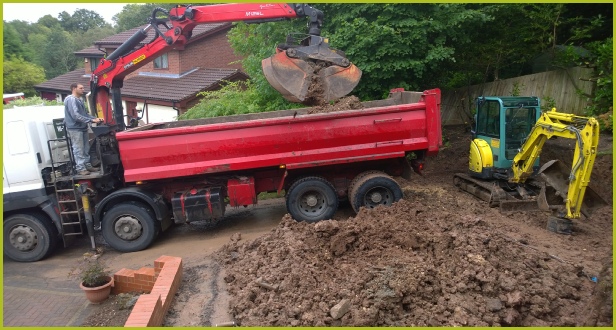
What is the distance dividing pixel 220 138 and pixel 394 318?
4.16 meters

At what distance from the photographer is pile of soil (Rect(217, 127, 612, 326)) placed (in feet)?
14.7

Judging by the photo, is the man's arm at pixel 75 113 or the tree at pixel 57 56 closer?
the man's arm at pixel 75 113


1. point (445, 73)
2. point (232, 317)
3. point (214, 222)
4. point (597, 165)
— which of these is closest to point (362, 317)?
point (232, 317)

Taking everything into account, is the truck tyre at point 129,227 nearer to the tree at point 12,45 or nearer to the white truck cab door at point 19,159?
the white truck cab door at point 19,159

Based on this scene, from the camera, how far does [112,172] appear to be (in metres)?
7.67

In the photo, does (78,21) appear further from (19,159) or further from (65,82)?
(19,159)

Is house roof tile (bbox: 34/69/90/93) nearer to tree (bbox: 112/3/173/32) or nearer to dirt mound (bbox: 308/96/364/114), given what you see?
tree (bbox: 112/3/173/32)

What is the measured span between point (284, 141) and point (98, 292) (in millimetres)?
3492

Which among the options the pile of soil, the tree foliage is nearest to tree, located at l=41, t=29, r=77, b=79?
the tree foliage

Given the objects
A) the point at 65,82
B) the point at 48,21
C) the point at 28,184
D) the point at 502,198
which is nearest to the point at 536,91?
the point at 502,198

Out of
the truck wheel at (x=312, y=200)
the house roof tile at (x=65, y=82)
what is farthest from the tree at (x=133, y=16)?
the truck wheel at (x=312, y=200)

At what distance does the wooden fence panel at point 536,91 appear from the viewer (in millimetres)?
12141

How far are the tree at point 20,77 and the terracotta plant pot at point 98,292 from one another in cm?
3249

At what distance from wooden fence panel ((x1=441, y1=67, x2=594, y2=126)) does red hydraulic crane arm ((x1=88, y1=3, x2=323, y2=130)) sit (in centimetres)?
808
